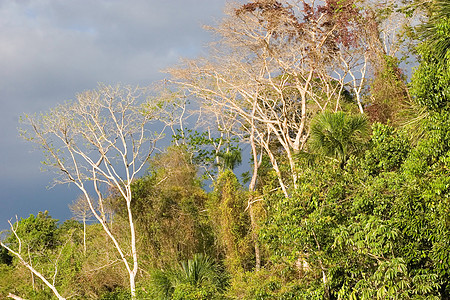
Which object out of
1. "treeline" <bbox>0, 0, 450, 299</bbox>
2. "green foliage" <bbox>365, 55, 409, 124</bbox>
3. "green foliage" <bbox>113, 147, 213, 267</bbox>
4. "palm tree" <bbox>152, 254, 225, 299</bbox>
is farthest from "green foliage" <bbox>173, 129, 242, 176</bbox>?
"palm tree" <bbox>152, 254, 225, 299</bbox>

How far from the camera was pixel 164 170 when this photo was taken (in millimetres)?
19531

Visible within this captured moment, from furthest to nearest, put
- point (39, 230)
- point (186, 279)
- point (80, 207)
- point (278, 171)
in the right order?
point (39, 230) < point (80, 207) < point (278, 171) < point (186, 279)

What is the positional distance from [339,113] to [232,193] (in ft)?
19.5

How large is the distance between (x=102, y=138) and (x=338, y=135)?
8986 mm

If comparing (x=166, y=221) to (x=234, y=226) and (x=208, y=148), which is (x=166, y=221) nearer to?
(x=234, y=226)

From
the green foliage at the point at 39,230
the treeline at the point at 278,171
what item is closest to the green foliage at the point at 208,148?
the treeline at the point at 278,171

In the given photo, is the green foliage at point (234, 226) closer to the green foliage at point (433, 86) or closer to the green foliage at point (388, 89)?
the green foliage at point (388, 89)

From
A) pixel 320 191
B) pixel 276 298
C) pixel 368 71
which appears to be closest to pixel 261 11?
pixel 368 71

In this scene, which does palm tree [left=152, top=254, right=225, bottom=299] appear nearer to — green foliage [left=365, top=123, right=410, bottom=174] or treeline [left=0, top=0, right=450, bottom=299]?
treeline [left=0, top=0, right=450, bottom=299]

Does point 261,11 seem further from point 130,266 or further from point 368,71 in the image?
point 130,266

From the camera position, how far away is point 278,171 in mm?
14156

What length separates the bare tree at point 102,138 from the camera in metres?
16.6

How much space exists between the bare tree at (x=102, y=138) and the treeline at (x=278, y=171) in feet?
0.16

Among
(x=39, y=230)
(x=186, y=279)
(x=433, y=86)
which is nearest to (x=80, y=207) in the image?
(x=39, y=230)
